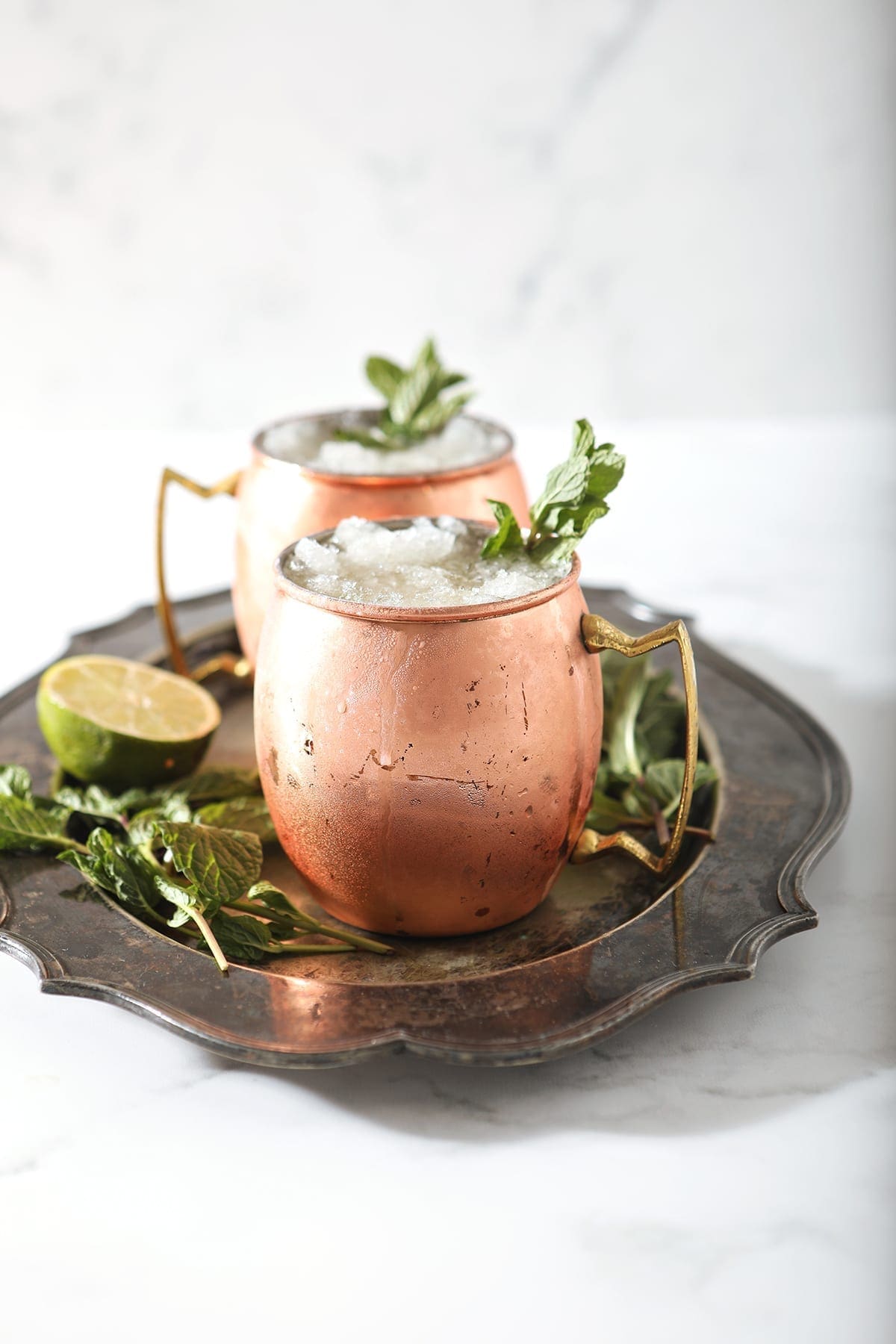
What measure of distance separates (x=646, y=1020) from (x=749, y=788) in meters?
0.24

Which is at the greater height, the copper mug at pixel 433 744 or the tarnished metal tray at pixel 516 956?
the copper mug at pixel 433 744

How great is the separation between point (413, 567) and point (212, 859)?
213 millimetres

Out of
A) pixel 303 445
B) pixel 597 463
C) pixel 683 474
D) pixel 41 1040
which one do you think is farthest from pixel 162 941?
pixel 683 474

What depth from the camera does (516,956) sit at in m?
0.83

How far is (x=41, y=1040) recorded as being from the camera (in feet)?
2.58

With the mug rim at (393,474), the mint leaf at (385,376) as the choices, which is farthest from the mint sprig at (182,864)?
the mint leaf at (385,376)

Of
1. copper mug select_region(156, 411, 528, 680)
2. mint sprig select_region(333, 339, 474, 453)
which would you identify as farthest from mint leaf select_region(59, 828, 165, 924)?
mint sprig select_region(333, 339, 474, 453)

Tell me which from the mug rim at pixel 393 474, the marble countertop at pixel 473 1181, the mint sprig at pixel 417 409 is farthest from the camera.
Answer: the mint sprig at pixel 417 409

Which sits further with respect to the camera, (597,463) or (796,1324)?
(597,463)

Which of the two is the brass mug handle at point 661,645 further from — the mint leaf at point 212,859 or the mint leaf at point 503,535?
the mint leaf at point 212,859

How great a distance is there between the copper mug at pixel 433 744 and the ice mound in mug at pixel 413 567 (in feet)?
0.07

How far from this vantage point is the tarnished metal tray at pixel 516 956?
0.70 m

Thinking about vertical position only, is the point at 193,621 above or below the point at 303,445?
below

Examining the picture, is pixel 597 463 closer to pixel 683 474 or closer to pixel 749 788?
pixel 749 788
